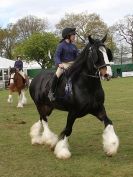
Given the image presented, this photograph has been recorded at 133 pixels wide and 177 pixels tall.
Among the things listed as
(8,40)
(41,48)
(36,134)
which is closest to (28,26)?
(8,40)

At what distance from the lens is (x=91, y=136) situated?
1152cm

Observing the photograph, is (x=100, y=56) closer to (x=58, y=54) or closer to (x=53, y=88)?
(x=58, y=54)

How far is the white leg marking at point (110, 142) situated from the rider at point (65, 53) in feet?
5.41

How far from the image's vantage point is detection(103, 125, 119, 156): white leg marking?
28.1 feet

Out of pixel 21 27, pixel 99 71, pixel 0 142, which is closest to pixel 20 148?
pixel 0 142

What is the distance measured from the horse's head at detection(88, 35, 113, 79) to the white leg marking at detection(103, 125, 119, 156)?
119cm

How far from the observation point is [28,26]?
94938 mm

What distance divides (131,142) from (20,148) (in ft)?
8.47

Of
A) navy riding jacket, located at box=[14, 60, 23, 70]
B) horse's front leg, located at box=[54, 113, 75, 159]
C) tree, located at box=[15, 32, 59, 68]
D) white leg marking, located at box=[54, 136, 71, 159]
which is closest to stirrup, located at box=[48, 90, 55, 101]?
horse's front leg, located at box=[54, 113, 75, 159]

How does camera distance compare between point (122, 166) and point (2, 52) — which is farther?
point (2, 52)

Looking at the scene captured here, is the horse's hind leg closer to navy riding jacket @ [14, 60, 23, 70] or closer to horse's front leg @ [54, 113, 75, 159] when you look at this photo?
horse's front leg @ [54, 113, 75, 159]

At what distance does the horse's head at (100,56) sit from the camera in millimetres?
8303

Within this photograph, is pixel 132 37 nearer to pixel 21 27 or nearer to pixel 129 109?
pixel 21 27

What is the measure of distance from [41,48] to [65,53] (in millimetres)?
61044
